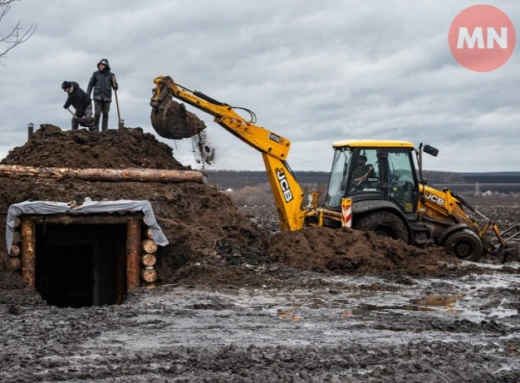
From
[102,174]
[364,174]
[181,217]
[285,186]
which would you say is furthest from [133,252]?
[364,174]

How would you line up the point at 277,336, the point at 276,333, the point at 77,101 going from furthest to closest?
1. the point at 77,101
2. the point at 276,333
3. the point at 277,336

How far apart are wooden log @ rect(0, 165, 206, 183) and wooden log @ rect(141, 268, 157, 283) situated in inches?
90.6

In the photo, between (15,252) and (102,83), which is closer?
(15,252)

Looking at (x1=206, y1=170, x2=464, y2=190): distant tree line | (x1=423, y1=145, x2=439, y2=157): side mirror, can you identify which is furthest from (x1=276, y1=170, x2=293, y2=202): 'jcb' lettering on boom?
(x1=206, y1=170, x2=464, y2=190): distant tree line

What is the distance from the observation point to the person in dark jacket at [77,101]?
676 inches

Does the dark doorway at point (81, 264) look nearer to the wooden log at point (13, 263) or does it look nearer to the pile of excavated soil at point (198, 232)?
the pile of excavated soil at point (198, 232)

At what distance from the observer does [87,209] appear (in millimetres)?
13195

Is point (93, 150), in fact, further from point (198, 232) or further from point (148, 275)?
point (148, 275)

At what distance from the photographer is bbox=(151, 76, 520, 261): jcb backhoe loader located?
15.7 meters

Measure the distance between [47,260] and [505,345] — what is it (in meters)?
10.0

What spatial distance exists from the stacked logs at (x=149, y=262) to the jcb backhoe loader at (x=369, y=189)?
338 centimetres

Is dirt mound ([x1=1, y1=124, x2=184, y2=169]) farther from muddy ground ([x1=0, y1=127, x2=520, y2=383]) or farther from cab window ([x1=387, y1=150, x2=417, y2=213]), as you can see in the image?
cab window ([x1=387, y1=150, x2=417, y2=213])

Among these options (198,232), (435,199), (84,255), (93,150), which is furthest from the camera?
(435,199)

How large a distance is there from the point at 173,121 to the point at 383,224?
4.81 m
